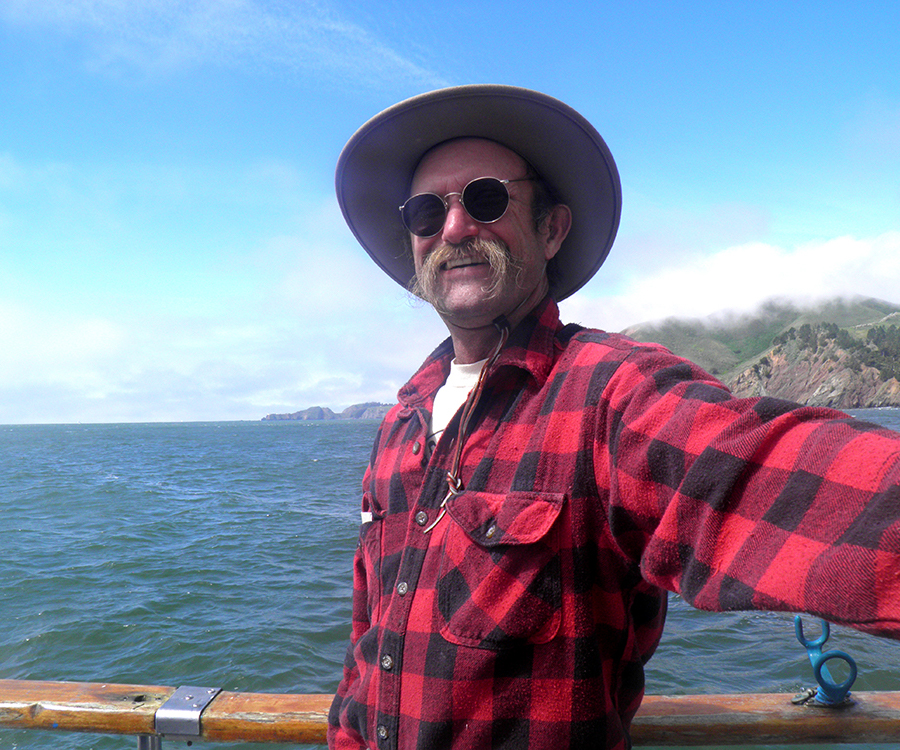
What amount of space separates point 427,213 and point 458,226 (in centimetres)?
19

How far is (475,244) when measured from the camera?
2.10 metres

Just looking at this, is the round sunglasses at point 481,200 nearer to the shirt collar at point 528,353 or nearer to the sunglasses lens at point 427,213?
the sunglasses lens at point 427,213

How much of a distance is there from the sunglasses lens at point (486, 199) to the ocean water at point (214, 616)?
22.4ft

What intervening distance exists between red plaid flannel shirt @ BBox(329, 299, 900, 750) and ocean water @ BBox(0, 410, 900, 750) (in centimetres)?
633

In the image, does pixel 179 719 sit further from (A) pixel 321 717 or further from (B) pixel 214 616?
(B) pixel 214 616

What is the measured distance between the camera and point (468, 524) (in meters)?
1.59

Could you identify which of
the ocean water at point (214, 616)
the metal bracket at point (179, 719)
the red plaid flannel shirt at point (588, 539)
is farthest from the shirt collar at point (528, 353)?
the ocean water at point (214, 616)

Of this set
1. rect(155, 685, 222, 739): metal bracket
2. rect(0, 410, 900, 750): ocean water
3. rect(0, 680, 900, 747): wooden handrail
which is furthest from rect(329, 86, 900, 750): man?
rect(0, 410, 900, 750): ocean water

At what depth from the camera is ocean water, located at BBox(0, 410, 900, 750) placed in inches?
312

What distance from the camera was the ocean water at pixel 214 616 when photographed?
7.91 metres

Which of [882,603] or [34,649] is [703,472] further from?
[34,649]

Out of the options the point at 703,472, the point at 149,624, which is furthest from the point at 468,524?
the point at 149,624

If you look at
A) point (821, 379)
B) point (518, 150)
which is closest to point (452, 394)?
point (518, 150)

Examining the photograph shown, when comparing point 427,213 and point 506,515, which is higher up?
point 427,213
